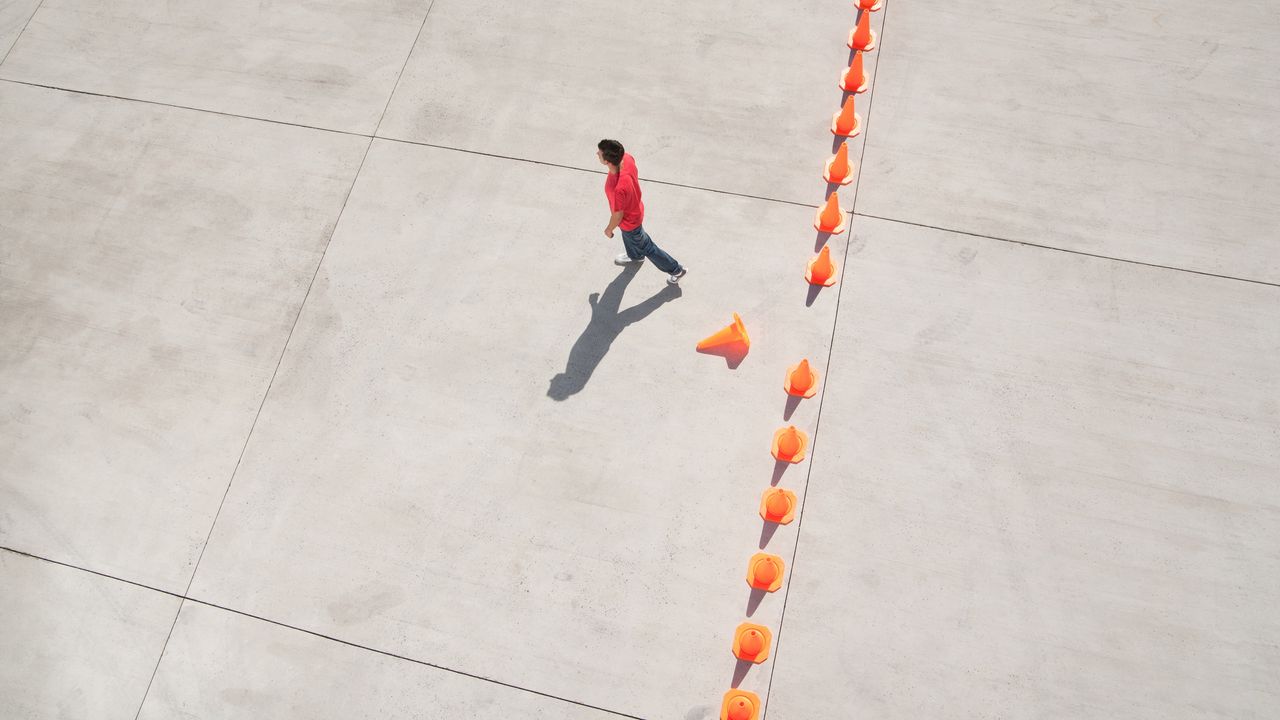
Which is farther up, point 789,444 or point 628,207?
point 628,207

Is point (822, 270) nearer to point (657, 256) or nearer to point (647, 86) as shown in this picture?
point (657, 256)

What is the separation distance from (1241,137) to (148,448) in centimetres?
853

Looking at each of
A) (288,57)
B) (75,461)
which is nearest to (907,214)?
(288,57)

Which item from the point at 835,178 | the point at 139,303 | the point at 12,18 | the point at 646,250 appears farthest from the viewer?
the point at 12,18

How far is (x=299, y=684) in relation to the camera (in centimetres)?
515

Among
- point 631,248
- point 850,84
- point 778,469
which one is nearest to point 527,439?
point 631,248

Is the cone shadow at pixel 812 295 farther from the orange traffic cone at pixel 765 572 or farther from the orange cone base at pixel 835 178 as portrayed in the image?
the orange traffic cone at pixel 765 572

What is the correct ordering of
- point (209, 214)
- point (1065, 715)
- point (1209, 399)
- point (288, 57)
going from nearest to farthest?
point (1065, 715) < point (1209, 399) < point (209, 214) < point (288, 57)

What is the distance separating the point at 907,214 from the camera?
624cm

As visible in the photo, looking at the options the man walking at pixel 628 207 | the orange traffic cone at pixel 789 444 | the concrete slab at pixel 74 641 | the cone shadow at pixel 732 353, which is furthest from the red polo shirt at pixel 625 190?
the concrete slab at pixel 74 641

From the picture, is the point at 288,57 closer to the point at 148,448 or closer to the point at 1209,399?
the point at 148,448

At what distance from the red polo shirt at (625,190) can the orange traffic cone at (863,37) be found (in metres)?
2.64

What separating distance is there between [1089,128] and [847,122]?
1883 mm

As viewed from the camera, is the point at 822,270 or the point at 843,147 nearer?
the point at 822,270
